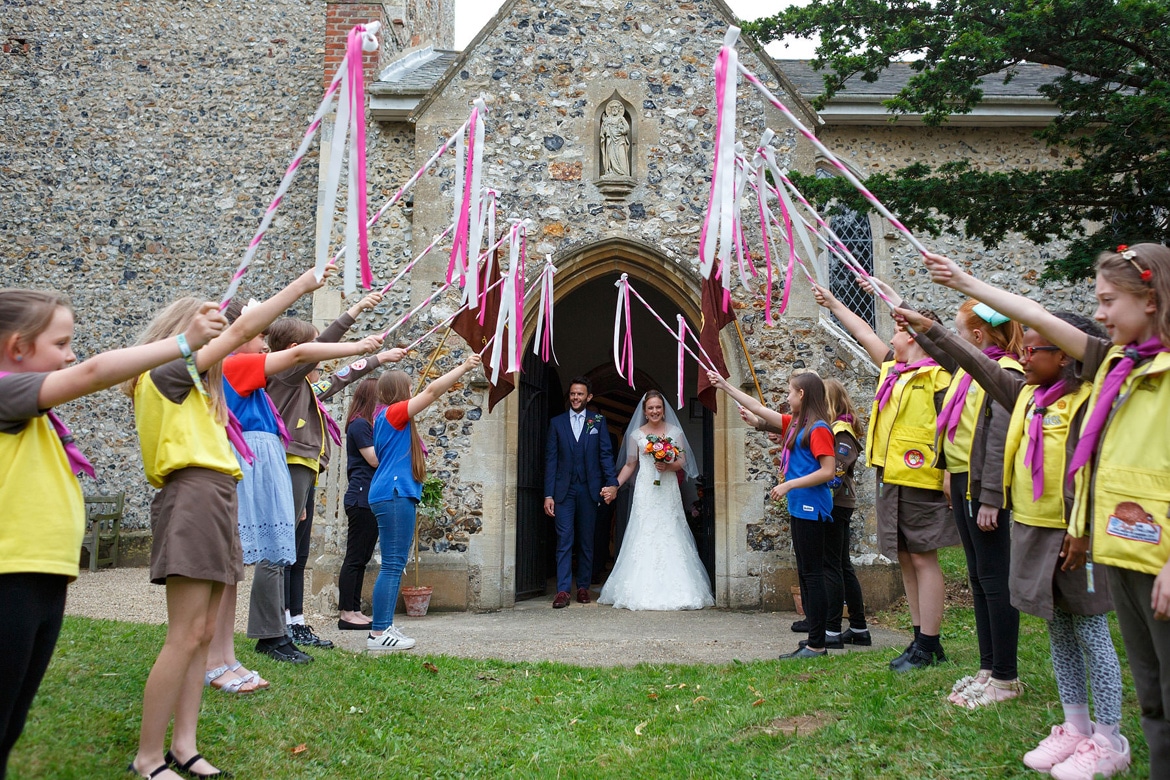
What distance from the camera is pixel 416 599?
811cm

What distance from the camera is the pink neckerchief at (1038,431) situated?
134 inches

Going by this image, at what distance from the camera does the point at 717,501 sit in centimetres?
890

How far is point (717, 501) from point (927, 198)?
3463 mm

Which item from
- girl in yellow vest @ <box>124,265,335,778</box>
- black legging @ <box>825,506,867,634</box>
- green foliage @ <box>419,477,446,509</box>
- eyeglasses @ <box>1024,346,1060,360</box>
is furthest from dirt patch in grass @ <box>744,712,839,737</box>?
green foliage @ <box>419,477,446,509</box>

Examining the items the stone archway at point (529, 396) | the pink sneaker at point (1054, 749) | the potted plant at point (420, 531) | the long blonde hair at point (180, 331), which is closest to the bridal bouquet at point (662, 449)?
the stone archway at point (529, 396)

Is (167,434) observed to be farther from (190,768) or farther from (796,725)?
(796,725)

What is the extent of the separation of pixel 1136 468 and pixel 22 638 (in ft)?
10.5

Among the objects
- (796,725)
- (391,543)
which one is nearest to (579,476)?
(391,543)

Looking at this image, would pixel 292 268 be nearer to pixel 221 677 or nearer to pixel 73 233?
pixel 73 233

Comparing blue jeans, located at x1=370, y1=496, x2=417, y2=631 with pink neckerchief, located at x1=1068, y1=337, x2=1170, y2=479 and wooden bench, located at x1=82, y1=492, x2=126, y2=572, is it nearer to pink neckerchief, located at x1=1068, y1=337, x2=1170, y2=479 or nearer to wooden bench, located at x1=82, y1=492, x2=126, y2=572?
pink neckerchief, located at x1=1068, y1=337, x2=1170, y2=479

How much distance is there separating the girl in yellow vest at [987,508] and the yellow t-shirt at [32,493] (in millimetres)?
3111

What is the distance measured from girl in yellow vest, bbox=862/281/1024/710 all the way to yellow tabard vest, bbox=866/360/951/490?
522mm

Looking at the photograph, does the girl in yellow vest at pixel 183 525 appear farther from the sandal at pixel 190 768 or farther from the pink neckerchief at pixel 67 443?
the pink neckerchief at pixel 67 443

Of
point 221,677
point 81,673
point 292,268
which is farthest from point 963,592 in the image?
point 292,268
